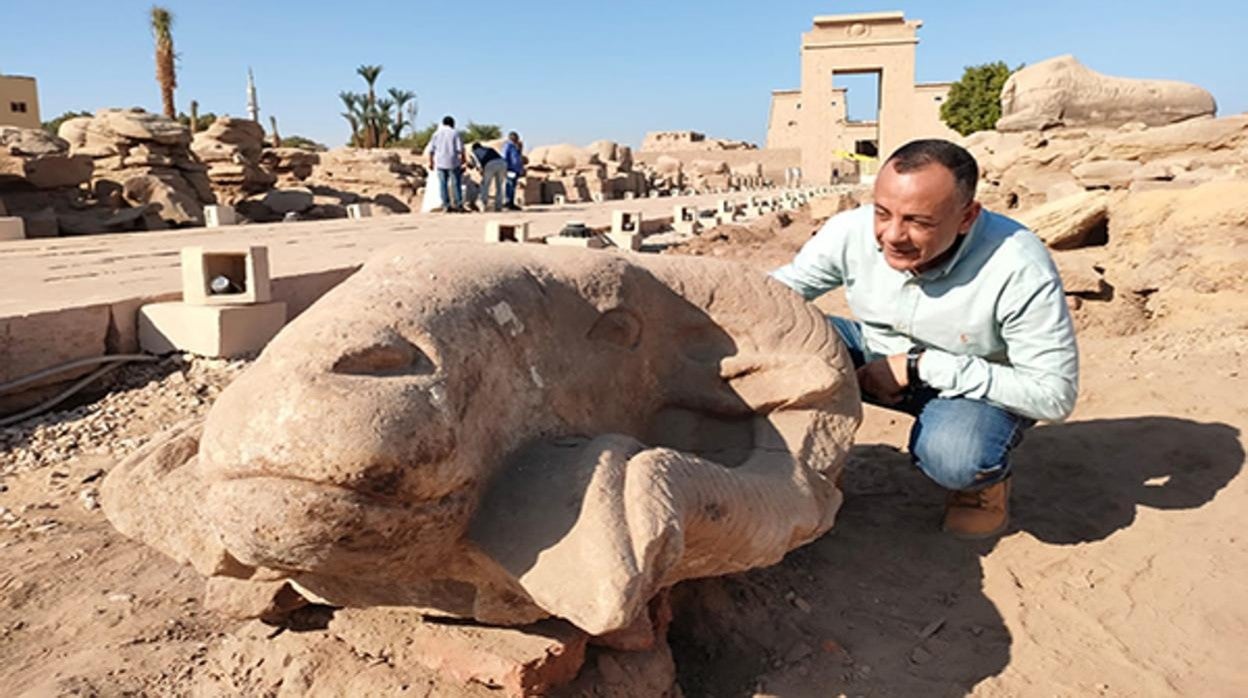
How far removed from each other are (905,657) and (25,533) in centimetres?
263

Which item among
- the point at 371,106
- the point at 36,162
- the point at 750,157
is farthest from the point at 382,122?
the point at 36,162

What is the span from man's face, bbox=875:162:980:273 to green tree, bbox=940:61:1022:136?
3487 centimetres

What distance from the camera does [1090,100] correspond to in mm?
11539

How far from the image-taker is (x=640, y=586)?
1470 mm

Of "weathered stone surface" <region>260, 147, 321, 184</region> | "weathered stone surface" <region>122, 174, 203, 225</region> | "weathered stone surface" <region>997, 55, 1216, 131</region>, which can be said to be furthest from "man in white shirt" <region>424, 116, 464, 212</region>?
"weathered stone surface" <region>997, 55, 1216, 131</region>

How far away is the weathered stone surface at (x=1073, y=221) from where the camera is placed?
669 cm

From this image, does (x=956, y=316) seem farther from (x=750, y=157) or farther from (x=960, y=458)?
(x=750, y=157)

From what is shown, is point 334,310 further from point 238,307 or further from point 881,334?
point 238,307

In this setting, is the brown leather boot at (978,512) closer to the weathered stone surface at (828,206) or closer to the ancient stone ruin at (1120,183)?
the ancient stone ruin at (1120,183)

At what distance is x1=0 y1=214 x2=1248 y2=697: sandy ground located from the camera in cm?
217

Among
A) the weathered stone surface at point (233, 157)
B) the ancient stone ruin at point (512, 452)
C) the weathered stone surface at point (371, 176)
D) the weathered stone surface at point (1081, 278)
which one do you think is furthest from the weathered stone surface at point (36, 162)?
the weathered stone surface at point (1081, 278)

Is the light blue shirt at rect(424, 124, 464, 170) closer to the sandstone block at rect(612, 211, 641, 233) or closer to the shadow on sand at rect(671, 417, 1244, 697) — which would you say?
the sandstone block at rect(612, 211, 641, 233)

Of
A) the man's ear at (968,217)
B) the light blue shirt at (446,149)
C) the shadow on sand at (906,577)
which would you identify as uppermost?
the light blue shirt at (446,149)

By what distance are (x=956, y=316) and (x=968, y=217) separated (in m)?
0.33
